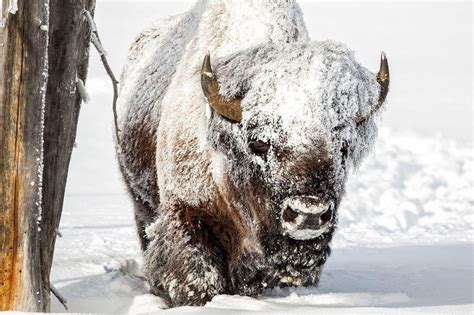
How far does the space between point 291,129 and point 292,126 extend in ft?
0.06

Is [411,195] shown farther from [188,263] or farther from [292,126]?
[292,126]

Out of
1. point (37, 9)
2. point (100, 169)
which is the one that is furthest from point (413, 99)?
point (37, 9)

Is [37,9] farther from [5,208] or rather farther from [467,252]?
[467,252]

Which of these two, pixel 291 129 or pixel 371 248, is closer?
pixel 291 129

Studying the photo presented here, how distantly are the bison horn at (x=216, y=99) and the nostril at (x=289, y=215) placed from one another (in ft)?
2.23

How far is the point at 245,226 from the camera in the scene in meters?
5.33

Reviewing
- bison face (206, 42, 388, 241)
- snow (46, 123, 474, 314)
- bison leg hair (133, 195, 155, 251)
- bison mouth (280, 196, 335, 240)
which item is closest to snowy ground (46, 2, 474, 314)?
snow (46, 123, 474, 314)

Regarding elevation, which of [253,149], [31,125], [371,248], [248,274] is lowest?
[371,248]

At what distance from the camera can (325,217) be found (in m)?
4.63

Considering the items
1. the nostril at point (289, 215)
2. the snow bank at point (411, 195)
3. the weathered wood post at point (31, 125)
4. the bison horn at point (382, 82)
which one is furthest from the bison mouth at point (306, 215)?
the snow bank at point (411, 195)

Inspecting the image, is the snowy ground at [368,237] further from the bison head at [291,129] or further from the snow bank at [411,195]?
the bison head at [291,129]

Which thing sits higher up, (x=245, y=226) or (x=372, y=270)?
(x=245, y=226)

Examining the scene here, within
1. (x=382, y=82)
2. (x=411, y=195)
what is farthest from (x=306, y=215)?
(x=411, y=195)

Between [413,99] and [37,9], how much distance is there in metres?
19.3
